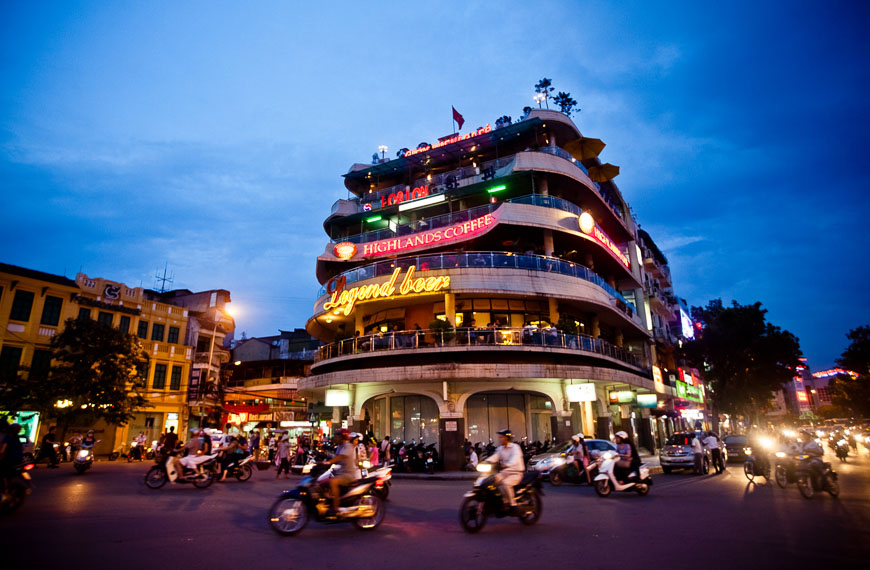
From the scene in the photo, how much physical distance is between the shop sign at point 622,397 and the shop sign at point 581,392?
710 cm

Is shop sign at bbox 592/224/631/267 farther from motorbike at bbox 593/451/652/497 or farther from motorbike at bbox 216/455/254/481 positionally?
motorbike at bbox 216/455/254/481

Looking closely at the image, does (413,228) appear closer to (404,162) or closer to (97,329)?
(404,162)

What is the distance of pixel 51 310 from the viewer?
32.6 meters

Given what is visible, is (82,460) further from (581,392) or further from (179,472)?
(581,392)

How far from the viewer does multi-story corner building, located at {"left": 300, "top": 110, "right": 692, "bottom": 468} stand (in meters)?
23.9

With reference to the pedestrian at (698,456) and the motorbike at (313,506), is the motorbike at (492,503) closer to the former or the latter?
the motorbike at (313,506)

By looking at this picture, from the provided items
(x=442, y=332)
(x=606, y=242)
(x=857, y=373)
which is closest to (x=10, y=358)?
(x=442, y=332)

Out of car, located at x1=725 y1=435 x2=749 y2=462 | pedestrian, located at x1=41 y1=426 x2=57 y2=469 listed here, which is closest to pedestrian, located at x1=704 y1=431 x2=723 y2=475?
car, located at x1=725 y1=435 x2=749 y2=462

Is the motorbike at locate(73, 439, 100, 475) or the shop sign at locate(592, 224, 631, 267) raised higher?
the shop sign at locate(592, 224, 631, 267)

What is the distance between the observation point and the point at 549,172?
2870cm

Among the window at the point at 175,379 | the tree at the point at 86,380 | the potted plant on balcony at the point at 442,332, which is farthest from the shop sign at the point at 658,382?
the window at the point at 175,379

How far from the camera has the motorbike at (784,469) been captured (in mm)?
13297

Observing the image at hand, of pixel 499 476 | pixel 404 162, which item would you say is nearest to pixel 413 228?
pixel 404 162

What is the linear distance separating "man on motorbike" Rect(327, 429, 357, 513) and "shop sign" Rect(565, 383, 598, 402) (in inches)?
671
